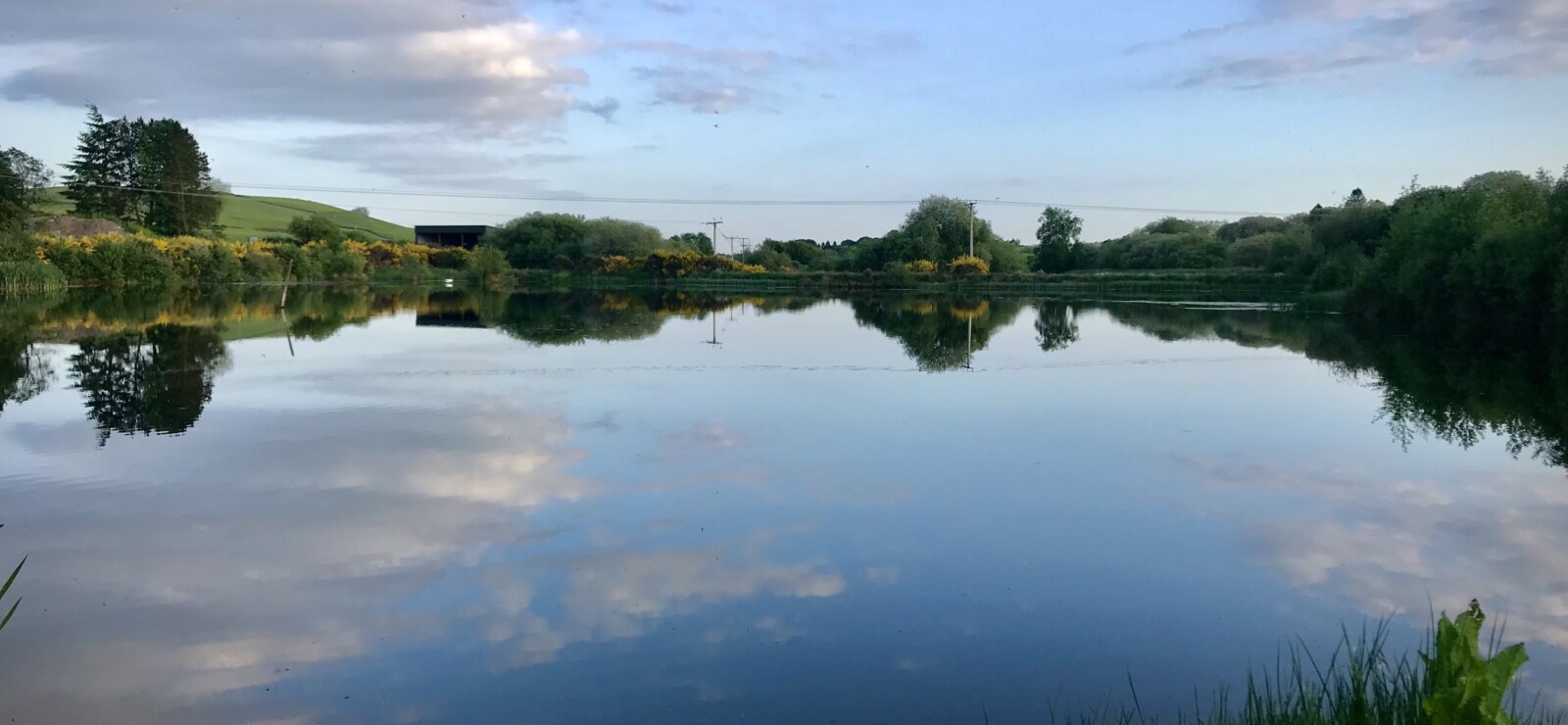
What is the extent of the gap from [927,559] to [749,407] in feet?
20.5

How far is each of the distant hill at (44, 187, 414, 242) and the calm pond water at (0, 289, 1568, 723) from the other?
238 feet

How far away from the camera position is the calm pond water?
14.8 ft

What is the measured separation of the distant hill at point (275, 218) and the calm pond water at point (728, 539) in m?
72.4

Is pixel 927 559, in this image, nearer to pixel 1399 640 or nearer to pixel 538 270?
pixel 1399 640

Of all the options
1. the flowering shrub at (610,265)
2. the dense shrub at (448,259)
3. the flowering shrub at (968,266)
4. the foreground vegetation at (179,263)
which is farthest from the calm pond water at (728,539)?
the dense shrub at (448,259)

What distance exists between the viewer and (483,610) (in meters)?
5.26

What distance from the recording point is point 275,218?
95062 mm

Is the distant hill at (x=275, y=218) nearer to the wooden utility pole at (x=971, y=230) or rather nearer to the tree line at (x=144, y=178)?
the tree line at (x=144, y=178)

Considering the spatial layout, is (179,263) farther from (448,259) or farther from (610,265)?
(610,265)

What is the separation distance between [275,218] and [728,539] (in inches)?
3919

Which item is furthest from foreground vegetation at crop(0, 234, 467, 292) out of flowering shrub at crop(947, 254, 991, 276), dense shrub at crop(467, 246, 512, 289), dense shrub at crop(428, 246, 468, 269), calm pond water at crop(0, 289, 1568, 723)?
flowering shrub at crop(947, 254, 991, 276)

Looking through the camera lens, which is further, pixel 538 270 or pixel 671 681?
pixel 538 270

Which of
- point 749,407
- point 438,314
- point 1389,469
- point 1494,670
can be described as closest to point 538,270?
point 438,314

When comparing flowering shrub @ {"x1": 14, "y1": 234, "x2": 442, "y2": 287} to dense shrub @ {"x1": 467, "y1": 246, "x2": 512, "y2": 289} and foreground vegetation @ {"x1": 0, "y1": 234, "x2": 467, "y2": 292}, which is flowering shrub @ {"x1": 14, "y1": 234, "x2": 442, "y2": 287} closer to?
foreground vegetation @ {"x1": 0, "y1": 234, "x2": 467, "y2": 292}
